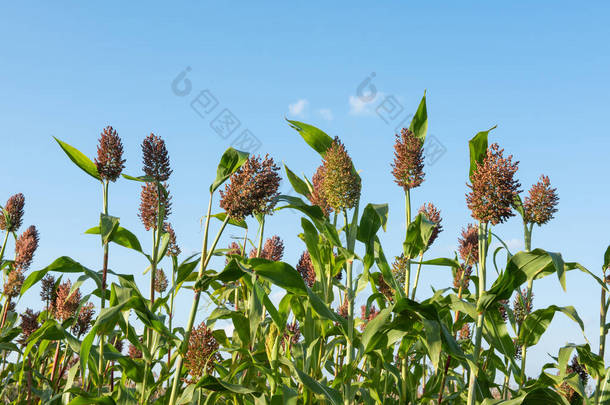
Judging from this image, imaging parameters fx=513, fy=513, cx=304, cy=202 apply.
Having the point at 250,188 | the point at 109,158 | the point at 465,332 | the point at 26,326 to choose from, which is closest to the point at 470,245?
the point at 465,332

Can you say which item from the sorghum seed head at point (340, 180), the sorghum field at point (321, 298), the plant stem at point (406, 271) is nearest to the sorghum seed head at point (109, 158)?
the sorghum field at point (321, 298)

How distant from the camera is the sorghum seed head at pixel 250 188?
2.89 meters

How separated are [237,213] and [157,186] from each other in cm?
62

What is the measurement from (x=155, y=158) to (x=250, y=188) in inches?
28.1

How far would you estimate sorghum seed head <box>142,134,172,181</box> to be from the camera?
10.4ft

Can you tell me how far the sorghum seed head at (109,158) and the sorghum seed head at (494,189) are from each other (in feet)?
7.04

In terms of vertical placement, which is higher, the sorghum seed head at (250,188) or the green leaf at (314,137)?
the green leaf at (314,137)

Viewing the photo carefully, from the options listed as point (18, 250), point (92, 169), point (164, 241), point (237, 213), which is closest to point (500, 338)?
point (237, 213)

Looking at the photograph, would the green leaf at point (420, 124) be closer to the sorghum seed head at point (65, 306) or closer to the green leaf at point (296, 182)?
the green leaf at point (296, 182)

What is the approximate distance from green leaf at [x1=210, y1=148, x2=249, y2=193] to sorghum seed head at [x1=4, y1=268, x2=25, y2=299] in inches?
105

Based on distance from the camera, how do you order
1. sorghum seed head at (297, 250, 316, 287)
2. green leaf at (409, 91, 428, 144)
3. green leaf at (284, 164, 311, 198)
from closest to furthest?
green leaf at (409, 91, 428, 144) → green leaf at (284, 164, 311, 198) → sorghum seed head at (297, 250, 316, 287)

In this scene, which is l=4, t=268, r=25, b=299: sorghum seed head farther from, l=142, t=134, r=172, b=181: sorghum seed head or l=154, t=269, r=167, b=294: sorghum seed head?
l=142, t=134, r=172, b=181: sorghum seed head

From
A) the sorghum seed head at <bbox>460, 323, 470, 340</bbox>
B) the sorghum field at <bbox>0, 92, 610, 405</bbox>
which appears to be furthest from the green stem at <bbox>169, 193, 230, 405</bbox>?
the sorghum seed head at <bbox>460, 323, 470, 340</bbox>

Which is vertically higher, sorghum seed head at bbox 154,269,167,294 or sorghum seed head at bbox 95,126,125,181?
sorghum seed head at bbox 95,126,125,181
